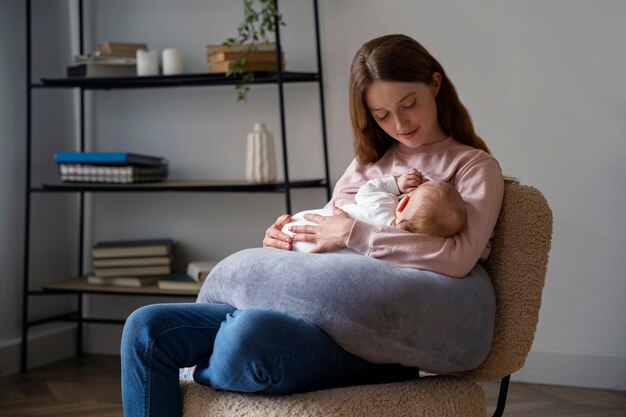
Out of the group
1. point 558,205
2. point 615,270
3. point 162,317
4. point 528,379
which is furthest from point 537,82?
point 162,317

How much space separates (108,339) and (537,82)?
1.98 metres

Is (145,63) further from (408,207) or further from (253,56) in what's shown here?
(408,207)

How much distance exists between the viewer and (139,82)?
128 inches

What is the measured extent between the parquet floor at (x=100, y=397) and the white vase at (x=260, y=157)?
0.89 m

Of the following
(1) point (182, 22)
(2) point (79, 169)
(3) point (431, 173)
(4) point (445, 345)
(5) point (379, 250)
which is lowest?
(4) point (445, 345)

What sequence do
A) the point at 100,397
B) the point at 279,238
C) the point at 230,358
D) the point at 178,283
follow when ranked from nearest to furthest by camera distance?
the point at 230,358 < the point at 279,238 < the point at 100,397 < the point at 178,283

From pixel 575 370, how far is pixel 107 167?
1808 mm

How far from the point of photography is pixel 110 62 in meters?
3.22

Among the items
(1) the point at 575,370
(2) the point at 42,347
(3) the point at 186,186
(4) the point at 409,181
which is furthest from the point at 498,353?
(2) the point at 42,347

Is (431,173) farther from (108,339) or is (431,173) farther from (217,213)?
(108,339)

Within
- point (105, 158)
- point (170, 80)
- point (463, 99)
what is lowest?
point (105, 158)

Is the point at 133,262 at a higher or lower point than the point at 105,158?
lower

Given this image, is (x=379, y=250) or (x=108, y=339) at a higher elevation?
(x=379, y=250)

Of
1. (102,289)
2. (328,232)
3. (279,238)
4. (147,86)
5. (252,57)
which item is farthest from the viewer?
(147,86)
